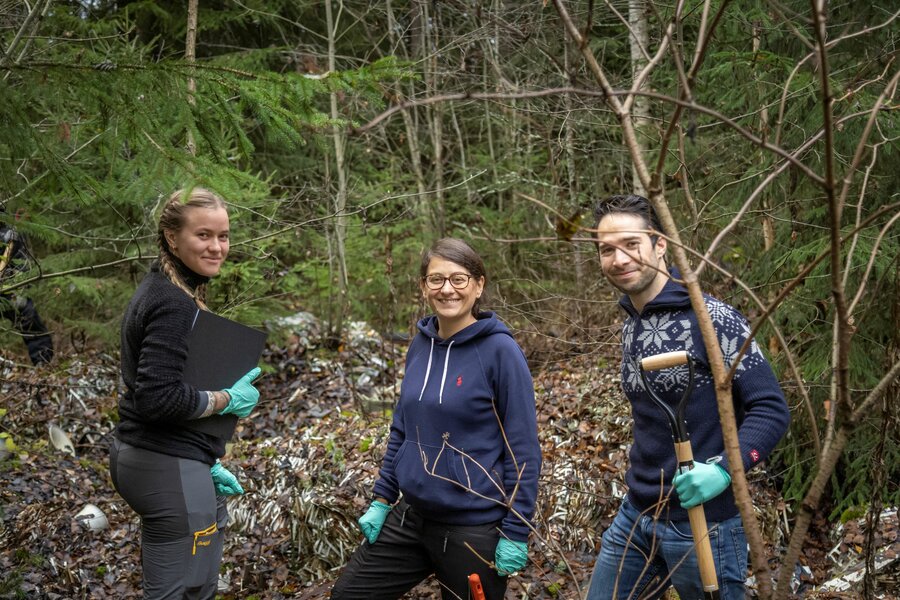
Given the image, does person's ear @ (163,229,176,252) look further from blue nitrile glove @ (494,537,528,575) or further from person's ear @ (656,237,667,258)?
person's ear @ (656,237,667,258)

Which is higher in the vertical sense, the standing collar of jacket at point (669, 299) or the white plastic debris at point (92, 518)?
the standing collar of jacket at point (669, 299)

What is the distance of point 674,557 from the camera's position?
2.52 m

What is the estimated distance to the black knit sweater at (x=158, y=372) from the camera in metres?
2.85

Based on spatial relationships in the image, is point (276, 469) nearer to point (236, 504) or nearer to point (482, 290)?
point (236, 504)

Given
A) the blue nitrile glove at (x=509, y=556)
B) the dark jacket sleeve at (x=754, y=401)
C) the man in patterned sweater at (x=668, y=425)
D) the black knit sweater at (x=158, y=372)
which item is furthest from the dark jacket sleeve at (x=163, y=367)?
the dark jacket sleeve at (x=754, y=401)

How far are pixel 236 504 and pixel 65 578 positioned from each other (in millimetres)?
1243

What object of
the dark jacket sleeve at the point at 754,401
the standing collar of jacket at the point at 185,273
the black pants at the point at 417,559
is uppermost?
the standing collar of jacket at the point at 185,273

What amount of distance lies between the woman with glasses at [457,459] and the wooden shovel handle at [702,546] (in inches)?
28.2

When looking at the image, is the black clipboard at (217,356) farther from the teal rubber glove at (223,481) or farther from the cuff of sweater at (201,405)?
the teal rubber glove at (223,481)

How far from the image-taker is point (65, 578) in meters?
4.61

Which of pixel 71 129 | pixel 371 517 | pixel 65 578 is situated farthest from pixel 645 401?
pixel 65 578

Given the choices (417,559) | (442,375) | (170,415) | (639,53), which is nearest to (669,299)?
(442,375)

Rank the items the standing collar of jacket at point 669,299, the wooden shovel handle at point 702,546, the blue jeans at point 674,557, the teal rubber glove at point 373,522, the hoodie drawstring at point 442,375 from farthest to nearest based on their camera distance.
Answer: the teal rubber glove at point 373,522 → the hoodie drawstring at point 442,375 → the standing collar of jacket at point 669,299 → the blue jeans at point 674,557 → the wooden shovel handle at point 702,546

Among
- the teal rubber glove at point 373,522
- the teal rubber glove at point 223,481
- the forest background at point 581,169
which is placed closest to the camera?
the forest background at point 581,169
